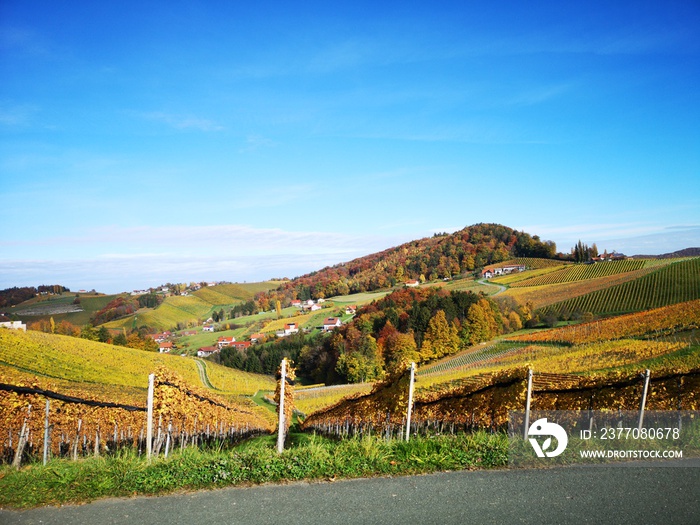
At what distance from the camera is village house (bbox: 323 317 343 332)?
10819cm

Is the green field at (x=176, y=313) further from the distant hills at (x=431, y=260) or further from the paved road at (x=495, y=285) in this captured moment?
the paved road at (x=495, y=285)

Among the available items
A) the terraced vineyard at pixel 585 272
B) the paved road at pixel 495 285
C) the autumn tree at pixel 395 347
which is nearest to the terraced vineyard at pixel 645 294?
the terraced vineyard at pixel 585 272

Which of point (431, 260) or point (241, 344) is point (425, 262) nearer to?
point (431, 260)

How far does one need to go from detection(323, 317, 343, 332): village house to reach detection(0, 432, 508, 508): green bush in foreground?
101176 mm

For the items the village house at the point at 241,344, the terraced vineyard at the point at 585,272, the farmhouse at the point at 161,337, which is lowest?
the farmhouse at the point at 161,337

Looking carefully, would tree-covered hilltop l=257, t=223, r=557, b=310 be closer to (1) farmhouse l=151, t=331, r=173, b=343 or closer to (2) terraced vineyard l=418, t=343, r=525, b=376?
(1) farmhouse l=151, t=331, r=173, b=343

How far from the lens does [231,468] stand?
5.50 m

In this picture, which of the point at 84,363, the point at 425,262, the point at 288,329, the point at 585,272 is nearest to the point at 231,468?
the point at 84,363

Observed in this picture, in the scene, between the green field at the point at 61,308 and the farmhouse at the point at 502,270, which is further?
the farmhouse at the point at 502,270

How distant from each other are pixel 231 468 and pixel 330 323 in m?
106

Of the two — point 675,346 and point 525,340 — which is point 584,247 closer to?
point 525,340

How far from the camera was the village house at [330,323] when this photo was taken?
355ft

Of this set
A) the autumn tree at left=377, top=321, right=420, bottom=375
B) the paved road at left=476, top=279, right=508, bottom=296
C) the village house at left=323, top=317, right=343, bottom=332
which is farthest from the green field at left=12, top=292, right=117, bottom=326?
the paved road at left=476, top=279, right=508, bottom=296

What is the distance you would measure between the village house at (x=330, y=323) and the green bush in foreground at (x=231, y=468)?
332 feet
